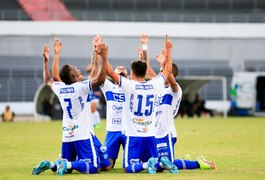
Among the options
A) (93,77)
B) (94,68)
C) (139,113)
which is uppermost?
(94,68)

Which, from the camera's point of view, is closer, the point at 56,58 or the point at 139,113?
the point at 139,113

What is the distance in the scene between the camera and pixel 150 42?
56281mm

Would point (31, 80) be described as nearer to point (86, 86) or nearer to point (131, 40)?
point (131, 40)

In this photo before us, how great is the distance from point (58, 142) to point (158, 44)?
1240 inches

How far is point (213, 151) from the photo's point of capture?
21297mm

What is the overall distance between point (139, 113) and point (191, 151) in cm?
674

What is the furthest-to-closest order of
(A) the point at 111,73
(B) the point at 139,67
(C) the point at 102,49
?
1. (B) the point at 139,67
2. (A) the point at 111,73
3. (C) the point at 102,49

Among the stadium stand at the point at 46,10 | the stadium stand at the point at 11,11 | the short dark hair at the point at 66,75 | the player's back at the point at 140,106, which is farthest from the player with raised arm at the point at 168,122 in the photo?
the stadium stand at the point at 46,10

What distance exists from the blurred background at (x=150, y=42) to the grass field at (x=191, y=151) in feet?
55.6

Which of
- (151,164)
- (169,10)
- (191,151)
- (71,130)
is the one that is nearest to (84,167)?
(71,130)

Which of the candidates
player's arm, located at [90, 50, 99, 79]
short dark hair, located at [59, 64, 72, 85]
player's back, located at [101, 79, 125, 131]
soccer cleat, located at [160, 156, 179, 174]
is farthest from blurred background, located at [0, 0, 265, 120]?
soccer cleat, located at [160, 156, 179, 174]

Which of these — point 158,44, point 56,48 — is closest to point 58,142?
point 56,48

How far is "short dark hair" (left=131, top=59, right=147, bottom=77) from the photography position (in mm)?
14477

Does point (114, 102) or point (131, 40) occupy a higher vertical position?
point (131, 40)
